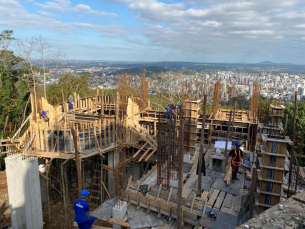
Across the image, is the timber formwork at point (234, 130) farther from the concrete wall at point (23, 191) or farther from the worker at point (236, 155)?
the concrete wall at point (23, 191)

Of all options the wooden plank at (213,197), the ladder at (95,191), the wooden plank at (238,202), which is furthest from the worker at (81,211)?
the ladder at (95,191)

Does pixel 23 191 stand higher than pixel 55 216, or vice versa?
pixel 23 191

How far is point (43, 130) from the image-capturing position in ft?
31.0

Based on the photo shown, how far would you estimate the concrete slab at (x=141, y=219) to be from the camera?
5681 mm

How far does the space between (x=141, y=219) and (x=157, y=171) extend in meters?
1.91

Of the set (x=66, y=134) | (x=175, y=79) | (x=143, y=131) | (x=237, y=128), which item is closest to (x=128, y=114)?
(x=143, y=131)

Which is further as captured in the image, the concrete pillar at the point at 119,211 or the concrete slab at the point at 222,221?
the concrete pillar at the point at 119,211

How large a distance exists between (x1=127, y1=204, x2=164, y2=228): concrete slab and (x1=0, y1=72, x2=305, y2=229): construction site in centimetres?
3

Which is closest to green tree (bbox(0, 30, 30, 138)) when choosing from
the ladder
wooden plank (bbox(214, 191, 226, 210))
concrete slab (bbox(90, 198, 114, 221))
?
the ladder

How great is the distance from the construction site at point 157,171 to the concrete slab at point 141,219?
25mm

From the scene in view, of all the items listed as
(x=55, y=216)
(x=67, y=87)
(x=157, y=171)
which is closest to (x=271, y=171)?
(x=157, y=171)

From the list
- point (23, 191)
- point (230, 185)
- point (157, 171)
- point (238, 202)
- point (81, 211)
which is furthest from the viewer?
point (23, 191)

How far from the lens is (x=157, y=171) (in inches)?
297

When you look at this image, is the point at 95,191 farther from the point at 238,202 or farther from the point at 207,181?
the point at 238,202
